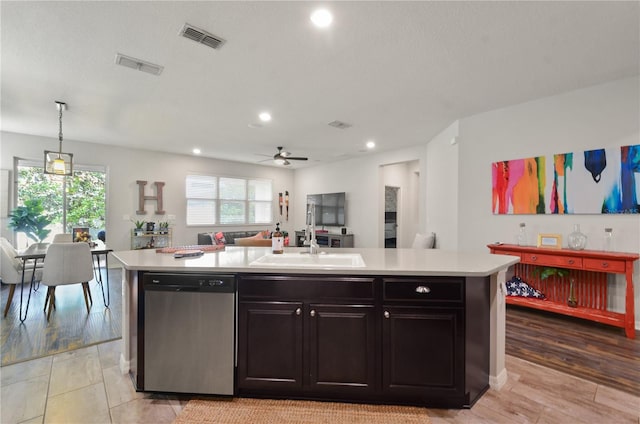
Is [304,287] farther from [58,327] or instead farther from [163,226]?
[163,226]

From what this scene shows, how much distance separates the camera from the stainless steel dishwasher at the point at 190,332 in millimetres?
1849

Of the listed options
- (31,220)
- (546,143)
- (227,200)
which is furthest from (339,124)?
(31,220)

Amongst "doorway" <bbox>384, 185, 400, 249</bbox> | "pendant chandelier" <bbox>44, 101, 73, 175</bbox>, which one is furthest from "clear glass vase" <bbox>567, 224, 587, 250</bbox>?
"pendant chandelier" <bbox>44, 101, 73, 175</bbox>

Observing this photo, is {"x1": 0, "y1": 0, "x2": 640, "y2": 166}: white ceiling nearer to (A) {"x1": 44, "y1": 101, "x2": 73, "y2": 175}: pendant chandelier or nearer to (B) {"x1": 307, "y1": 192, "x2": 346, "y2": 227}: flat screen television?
(A) {"x1": 44, "y1": 101, "x2": 73, "y2": 175}: pendant chandelier

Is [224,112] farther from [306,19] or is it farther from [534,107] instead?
[534,107]

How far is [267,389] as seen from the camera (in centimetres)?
186

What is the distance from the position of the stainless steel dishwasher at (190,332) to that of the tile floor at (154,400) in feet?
0.65

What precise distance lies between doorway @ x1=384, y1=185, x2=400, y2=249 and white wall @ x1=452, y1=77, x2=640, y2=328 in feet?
10.3

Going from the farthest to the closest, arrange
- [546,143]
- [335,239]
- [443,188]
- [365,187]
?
[335,239] < [365,187] < [443,188] < [546,143]

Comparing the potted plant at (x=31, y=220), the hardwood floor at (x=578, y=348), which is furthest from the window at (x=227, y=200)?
the hardwood floor at (x=578, y=348)

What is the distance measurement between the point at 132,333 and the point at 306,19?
2.56 m

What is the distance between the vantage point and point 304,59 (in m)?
2.64

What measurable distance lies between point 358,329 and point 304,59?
7.58ft

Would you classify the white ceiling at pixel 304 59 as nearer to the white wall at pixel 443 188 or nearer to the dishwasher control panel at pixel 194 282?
the white wall at pixel 443 188
